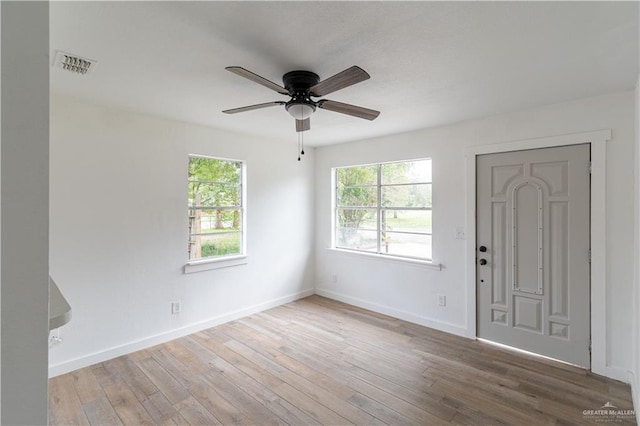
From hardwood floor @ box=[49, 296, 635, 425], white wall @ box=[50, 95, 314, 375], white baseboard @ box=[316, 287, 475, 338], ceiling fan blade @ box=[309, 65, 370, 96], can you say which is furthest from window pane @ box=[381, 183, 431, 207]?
ceiling fan blade @ box=[309, 65, 370, 96]

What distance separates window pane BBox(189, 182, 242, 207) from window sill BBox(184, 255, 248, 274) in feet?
2.33

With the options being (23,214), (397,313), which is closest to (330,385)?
(397,313)

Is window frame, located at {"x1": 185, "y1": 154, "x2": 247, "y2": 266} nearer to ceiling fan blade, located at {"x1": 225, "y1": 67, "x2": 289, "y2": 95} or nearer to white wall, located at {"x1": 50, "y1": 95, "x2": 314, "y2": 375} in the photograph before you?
white wall, located at {"x1": 50, "y1": 95, "x2": 314, "y2": 375}

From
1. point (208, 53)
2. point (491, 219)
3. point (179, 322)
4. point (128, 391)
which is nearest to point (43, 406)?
point (208, 53)

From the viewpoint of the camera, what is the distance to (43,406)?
1.90 feet

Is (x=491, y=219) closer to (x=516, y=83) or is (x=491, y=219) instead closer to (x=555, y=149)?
(x=555, y=149)

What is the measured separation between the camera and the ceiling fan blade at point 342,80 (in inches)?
65.1

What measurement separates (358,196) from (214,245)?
2237mm

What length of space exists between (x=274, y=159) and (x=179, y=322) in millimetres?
2498

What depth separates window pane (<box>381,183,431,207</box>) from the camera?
3.93 metres

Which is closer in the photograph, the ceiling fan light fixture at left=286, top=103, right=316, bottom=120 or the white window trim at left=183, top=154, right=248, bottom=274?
the ceiling fan light fixture at left=286, top=103, right=316, bottom=120

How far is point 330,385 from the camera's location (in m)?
2.54

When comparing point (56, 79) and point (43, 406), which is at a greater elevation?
point (56, 79)

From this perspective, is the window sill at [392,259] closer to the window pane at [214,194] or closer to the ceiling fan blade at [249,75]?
the window pane at [214,194]
